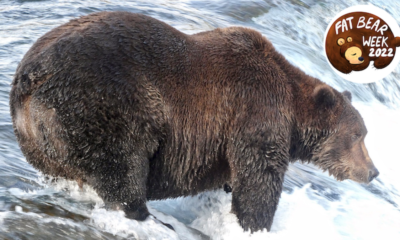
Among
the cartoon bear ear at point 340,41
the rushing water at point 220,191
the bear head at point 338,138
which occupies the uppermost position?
the cartoon bear ear at point 340,41

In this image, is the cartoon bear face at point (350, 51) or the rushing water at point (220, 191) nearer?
the rushing water at point (220, 191)

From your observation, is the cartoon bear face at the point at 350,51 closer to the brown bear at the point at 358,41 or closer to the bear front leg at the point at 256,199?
the brown bear at the point at 358,41

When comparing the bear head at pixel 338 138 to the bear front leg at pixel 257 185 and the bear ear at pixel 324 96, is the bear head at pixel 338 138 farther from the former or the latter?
the bear front leg at pixel 257 185

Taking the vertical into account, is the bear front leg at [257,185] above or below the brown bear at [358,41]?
below

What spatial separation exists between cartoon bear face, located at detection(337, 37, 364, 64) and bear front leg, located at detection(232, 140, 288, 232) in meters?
3.88

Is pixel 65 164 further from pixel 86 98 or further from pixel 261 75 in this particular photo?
pixel 261 75

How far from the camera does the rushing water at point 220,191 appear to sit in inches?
213

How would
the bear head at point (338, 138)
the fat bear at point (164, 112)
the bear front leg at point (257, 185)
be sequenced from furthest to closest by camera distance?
the bear head at point (338, 138), the bear front leg at point (257, 185), the fat bear at point (164, 112)

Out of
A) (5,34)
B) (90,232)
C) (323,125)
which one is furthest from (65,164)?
(5,34)

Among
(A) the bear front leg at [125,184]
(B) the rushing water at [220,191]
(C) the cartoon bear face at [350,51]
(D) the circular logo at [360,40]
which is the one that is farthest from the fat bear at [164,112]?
(D) the circular logo at [360,40]

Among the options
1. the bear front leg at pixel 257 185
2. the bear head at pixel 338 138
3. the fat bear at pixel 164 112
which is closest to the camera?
the fat bear at pixel 164 112

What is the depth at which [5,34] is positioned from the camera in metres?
11.2

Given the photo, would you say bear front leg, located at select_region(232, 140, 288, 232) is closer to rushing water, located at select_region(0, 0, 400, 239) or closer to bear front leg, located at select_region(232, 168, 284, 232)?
bear front leg, located at select_region(232, 168, 284, 232)

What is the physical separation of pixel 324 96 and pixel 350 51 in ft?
10.9
